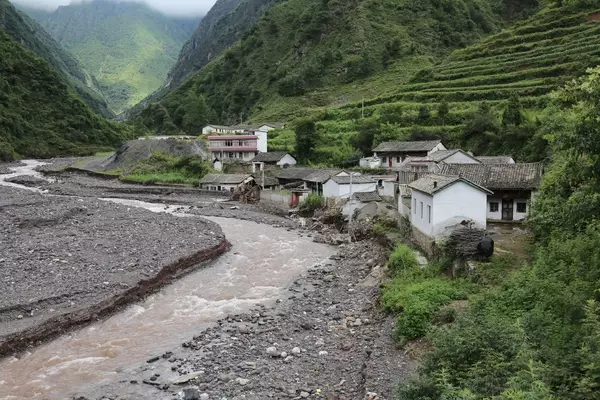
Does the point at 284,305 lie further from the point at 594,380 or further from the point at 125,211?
the point at 125,211

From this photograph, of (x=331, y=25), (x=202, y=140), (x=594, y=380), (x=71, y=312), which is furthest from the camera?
(x=331, y=25)

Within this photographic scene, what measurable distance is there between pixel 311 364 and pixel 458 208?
36.4 feet

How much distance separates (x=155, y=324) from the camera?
18.2 metres

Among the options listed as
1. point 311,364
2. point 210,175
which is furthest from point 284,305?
point 210,175

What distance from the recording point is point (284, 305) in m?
20.2

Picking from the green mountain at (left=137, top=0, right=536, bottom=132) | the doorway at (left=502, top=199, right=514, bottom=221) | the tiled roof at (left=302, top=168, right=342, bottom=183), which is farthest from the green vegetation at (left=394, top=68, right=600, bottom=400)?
the green mountain at (left=137, top=0, right=536, bottom=132)

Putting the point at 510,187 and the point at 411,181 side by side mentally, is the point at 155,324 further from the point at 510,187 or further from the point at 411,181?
the point at 510,187

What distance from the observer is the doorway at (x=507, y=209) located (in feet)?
86.3

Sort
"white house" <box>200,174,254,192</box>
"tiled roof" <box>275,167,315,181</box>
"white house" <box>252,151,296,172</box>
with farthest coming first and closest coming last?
"white house" <box>252,151,296,172</box>, "white house" <box>200,174,254,192</box>, "tiled roof" <box>275,167,315,181</box>

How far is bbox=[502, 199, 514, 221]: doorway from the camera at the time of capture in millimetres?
26312

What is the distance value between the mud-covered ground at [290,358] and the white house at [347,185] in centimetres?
1850

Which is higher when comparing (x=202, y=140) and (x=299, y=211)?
(x=202, y=140)

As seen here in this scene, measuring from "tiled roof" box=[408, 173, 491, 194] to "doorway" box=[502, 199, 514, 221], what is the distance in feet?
16.1

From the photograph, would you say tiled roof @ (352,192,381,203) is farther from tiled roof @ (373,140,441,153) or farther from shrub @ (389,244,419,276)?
shrub @ (389,244,419,276)
